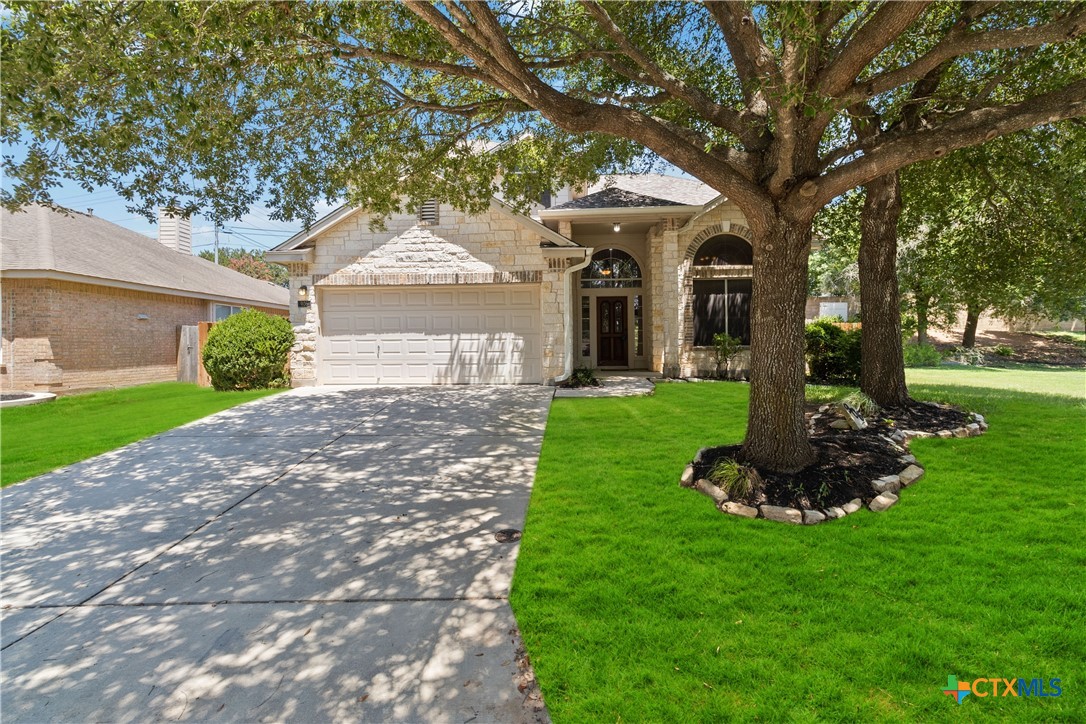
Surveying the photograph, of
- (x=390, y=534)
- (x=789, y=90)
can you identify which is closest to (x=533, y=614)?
(x=390, y=534)

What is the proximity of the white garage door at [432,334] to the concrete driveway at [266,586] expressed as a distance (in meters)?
5.49

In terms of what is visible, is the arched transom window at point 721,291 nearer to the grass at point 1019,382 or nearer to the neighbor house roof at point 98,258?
the grass at point 1019,382

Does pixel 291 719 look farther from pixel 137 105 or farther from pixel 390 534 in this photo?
pixel 137 105

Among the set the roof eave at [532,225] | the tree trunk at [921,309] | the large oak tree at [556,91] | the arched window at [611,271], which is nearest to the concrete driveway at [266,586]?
the large oak tree at [556,91]

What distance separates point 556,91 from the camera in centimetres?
486

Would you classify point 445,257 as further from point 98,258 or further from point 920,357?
point 920,357

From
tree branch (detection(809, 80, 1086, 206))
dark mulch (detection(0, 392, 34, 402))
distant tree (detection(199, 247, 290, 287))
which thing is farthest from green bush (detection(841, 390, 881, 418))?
distant tree (detection(199, 247, 290, 287))

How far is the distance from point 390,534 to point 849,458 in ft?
15.1

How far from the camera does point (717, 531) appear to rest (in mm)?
3945

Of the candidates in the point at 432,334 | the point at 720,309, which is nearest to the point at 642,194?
the point at 720,309

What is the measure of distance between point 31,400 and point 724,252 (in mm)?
16742

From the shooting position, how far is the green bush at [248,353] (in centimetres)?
1187

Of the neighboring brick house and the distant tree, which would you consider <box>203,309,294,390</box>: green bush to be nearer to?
the neighboring brick house

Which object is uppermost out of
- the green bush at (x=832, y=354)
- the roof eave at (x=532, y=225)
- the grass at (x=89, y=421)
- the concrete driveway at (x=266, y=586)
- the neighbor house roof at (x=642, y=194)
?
the neighbor house roof at (x=642, y=194)
